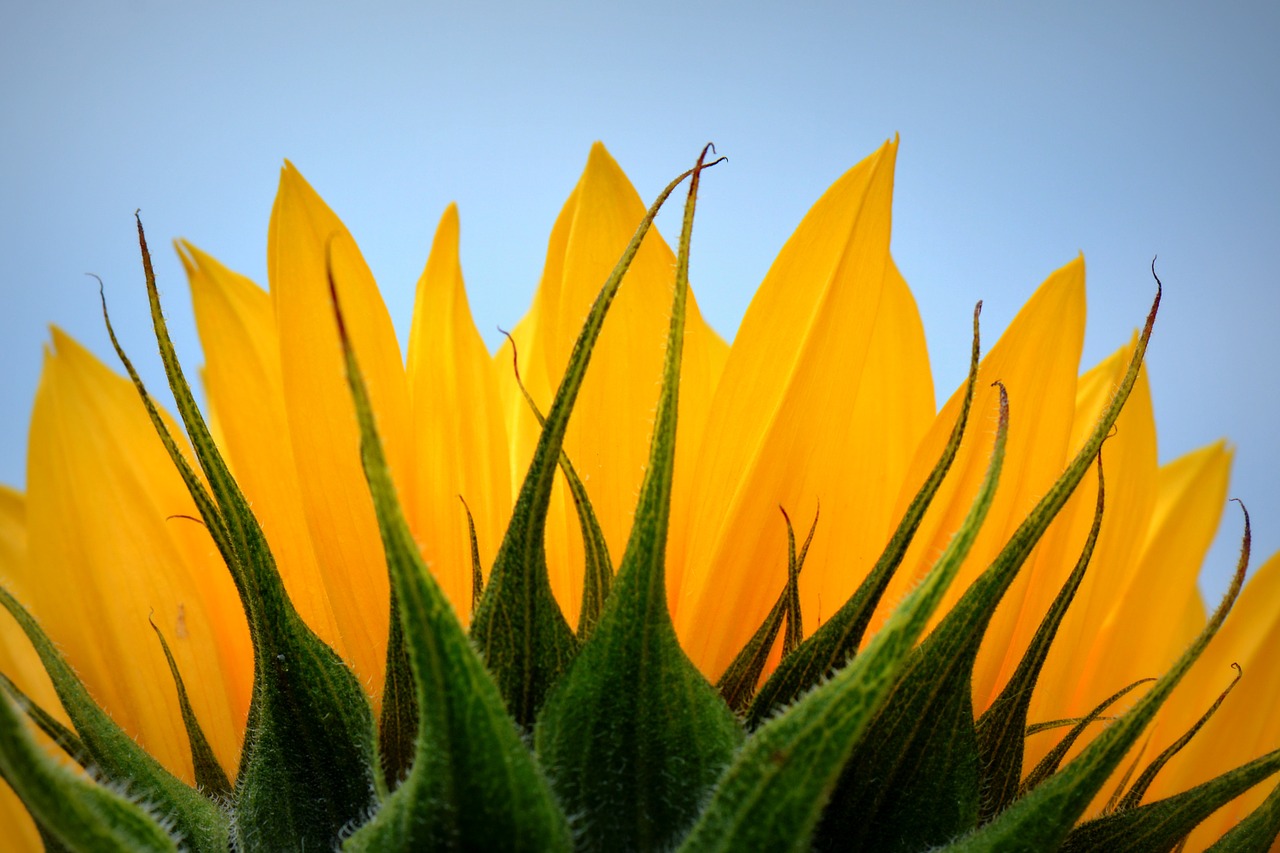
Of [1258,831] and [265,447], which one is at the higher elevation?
[265,447]

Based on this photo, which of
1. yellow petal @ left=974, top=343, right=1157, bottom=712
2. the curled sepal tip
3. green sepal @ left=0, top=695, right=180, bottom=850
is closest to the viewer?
green sepal @ left=0, top=695, right=180, bottom=850

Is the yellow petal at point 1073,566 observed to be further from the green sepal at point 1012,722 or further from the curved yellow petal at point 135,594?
the curved yellow petal at point 135,594

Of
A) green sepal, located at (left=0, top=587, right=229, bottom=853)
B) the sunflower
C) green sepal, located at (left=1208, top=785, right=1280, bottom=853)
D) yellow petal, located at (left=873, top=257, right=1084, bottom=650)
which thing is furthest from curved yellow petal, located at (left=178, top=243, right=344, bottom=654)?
green sepal, located at (left=1208, top=785, right=1280, bottom=853)

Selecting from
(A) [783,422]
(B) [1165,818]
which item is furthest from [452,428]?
(B) [1165,818]

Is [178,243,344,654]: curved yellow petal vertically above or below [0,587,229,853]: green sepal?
above

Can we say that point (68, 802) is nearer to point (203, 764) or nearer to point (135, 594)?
point (203, 764)

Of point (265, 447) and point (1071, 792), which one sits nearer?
point (1071, 792)

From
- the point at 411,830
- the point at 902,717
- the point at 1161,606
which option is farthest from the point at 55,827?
the point at 1161,606

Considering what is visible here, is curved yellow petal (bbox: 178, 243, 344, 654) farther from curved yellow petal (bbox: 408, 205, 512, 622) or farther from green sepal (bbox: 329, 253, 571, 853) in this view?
green sepal (bbox: 329, 253, 571, 853)
